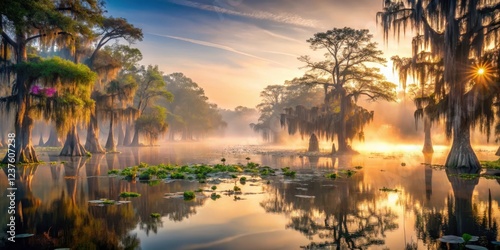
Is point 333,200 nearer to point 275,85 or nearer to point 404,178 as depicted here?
point 404,178

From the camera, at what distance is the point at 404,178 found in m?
17.3

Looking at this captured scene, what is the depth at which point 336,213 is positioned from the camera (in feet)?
30.7

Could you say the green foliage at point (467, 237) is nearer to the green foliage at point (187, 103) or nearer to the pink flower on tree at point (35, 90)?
the pink flower on tree at point (35, 90)

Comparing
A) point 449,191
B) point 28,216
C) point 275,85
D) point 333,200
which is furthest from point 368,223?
point 275,85

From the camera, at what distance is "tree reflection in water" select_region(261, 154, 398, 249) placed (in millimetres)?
7145

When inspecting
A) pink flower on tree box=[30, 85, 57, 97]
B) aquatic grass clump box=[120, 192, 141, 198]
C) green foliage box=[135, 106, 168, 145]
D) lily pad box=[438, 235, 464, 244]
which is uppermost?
pink flower on tree box=[30, 85, 57, 97]

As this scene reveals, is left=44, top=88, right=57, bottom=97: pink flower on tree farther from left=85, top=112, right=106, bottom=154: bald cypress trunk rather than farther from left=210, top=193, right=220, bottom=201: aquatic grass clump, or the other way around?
left=210, top=193, right=220, bottom=201: aquatic grass clump

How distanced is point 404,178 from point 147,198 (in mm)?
12690

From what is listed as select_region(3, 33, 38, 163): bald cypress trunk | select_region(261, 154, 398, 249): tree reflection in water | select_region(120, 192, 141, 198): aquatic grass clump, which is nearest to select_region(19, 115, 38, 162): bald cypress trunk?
select_region(3, 33, 38, 163): bald cypress trunk

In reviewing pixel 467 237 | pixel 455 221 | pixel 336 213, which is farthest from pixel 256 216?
pixel 455 221

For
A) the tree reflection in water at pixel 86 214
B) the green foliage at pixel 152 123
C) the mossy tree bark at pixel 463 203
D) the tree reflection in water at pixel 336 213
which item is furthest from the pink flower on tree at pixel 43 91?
the green foliage at pixel 152 123

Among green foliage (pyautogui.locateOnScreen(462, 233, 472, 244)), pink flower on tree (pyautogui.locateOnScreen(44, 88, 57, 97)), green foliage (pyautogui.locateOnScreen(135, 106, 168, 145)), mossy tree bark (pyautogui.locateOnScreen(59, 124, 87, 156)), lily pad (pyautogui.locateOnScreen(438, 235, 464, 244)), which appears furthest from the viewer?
green foliage (pyautogui.locateOnScreen(135, 106, 168, 145))

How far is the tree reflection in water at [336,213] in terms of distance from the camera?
23.4 ft

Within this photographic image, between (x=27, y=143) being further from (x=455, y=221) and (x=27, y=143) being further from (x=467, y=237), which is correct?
(x=467, y=237)
